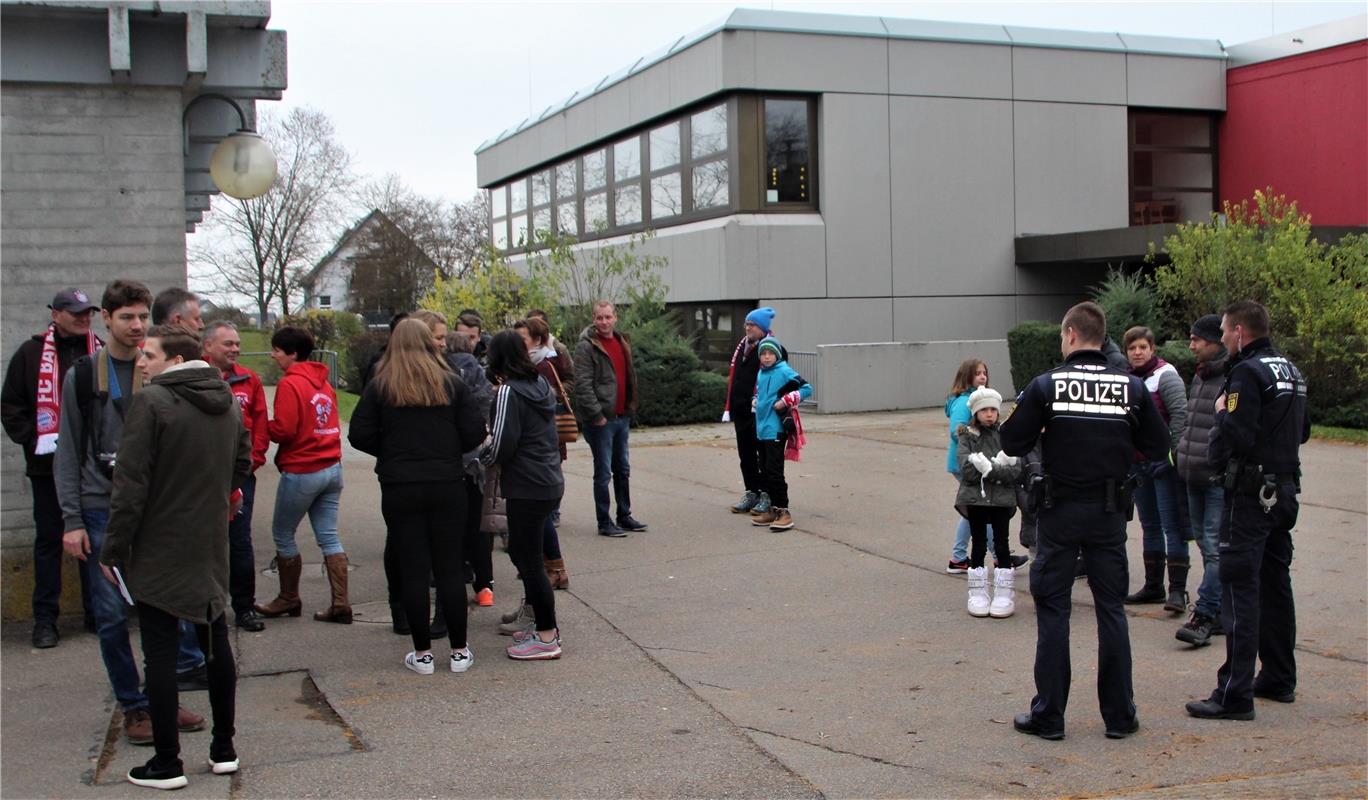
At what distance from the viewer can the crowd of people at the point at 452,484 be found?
492 cm

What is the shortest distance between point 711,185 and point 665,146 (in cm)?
217

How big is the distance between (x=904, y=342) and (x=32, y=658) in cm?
1821

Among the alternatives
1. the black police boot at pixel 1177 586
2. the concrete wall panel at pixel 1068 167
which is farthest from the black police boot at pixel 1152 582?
the concrete wall panel at pixel 1068 167

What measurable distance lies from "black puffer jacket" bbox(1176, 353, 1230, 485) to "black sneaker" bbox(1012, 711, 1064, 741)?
201cm

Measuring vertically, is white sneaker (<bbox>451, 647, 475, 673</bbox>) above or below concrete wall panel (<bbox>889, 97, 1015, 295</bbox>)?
below

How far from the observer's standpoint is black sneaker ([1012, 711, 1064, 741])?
17.9 ft

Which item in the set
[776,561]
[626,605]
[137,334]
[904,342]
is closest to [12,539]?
[137,334]

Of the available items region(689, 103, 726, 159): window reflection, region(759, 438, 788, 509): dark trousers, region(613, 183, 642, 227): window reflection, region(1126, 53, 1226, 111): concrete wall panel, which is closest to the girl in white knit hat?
region(759, 438, 788, 509): dark trousers

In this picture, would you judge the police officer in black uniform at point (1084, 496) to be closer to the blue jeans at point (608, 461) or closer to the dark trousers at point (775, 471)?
the dark trousers at point (775, 471)

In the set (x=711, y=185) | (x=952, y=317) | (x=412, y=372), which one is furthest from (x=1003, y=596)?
(x=952, y=317)

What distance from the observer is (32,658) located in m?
6.75

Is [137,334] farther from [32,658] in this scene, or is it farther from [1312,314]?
[1312,314]

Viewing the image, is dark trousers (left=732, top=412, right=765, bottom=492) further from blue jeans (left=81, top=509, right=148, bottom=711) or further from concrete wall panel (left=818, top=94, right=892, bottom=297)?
concrete wall panel (left=818, top=94, right=892, bottom=297)

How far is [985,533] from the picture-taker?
309 inches
